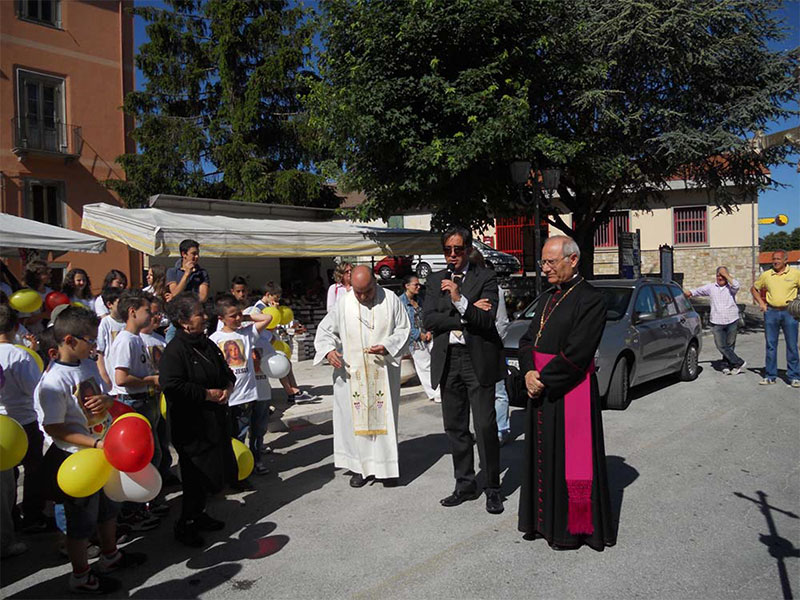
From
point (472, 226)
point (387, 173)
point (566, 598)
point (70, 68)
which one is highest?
point (70, 68)

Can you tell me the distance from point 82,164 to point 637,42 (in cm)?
1817

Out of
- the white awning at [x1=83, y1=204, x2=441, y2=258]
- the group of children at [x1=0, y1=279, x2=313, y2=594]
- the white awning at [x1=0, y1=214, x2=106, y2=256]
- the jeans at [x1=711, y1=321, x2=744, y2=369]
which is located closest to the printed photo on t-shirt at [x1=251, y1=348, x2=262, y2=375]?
the group of children at [x1=0, y1=279, x2=313, y2=594]

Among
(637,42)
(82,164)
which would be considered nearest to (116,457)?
(637,42)

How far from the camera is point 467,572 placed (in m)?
3.76

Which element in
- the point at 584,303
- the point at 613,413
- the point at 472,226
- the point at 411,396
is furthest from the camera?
the point at 472,226

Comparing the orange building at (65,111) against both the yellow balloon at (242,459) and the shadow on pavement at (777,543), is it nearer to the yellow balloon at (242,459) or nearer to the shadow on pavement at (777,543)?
the yellow balloon at (242,459)

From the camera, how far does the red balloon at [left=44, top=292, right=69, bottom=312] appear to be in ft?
22.3

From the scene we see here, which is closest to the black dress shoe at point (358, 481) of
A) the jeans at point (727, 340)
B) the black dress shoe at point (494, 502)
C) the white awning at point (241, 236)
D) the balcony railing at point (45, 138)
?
the black dress shoe at point (494, 502)

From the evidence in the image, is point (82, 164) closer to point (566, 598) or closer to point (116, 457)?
point (116, 457)

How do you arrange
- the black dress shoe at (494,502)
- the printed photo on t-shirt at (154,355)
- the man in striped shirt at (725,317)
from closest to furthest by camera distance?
the black dress shoe at (494,502), the printed photo on t-shirt at (154,355), the man in striped shirt at (725,317)

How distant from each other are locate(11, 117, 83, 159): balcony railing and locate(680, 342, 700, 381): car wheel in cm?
1991

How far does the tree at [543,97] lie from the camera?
1158cm

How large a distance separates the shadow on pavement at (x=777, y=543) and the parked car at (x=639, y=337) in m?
3.04

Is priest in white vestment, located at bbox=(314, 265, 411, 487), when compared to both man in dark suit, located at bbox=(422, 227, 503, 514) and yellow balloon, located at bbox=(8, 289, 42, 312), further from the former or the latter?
yellow balloon, located at bbox=(8, 289, 42, 312)
